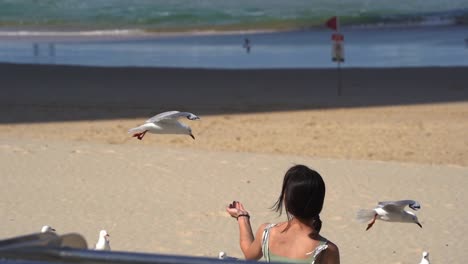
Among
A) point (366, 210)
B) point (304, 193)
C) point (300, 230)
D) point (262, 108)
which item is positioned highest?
point (304, 193)

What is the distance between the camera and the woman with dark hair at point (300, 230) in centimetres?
357

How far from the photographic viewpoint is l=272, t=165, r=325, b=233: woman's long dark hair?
11.7ft

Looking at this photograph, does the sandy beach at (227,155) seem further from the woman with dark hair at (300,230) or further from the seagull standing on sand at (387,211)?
the woman with dark hair at (300,230)

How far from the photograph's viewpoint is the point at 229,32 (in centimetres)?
4469

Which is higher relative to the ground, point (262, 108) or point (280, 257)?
point (280, 257)

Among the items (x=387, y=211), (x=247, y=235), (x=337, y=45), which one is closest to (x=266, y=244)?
(x=247, y=235)

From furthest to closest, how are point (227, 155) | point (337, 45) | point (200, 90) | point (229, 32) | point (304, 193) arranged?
1. point (229, 32)
2. point (200, 90)
3. point (337, 45)
4. point (227, 155)
5. point (304, 193)

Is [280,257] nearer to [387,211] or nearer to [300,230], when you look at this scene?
[300,230]

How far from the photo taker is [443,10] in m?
56.0

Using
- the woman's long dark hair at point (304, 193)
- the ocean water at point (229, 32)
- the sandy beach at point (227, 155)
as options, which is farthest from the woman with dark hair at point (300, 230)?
the ocean water at point (229, 32)

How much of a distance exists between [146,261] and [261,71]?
2103cm

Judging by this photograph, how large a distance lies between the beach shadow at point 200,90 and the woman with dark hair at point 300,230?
13.0m

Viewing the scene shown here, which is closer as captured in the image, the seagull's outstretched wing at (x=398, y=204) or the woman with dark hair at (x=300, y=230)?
the woman with dark hair at (x=300, y=230)

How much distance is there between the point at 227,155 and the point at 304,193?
334 inches
